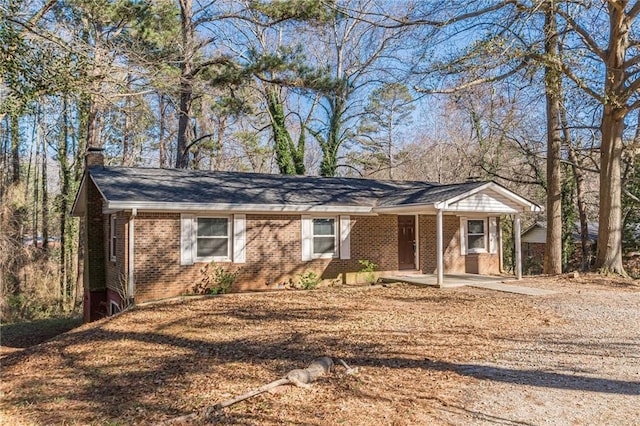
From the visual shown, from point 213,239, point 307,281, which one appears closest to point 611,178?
point 307,281

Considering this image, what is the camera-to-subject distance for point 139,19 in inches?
516

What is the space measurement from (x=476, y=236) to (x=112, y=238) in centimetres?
1206

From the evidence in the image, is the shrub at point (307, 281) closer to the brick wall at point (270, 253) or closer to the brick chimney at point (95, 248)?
the brick wall at point (270, 253)

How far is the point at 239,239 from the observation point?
1320 cm

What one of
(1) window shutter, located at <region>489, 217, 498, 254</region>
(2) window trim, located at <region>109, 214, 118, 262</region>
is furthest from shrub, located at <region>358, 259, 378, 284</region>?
(2) window trim, located at <region>109, 214, 118, 262</region>

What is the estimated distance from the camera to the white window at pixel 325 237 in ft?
47.3

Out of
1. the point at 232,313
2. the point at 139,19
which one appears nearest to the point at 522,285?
the point at 232,313

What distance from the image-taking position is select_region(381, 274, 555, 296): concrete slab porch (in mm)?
12396

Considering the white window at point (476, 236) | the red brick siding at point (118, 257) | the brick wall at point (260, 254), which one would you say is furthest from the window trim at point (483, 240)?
the red brick siding at point (118, 257)

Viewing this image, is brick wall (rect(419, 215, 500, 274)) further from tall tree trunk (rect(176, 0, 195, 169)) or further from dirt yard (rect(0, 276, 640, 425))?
tall tree trunk (rect(176, 0, 195, 169))

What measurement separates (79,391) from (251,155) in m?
24.6

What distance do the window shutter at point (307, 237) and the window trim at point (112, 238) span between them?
541 centimetres

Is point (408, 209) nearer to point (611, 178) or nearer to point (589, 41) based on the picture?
point (611, 178)

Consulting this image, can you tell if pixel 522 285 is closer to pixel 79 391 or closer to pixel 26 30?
pixel 79 391
